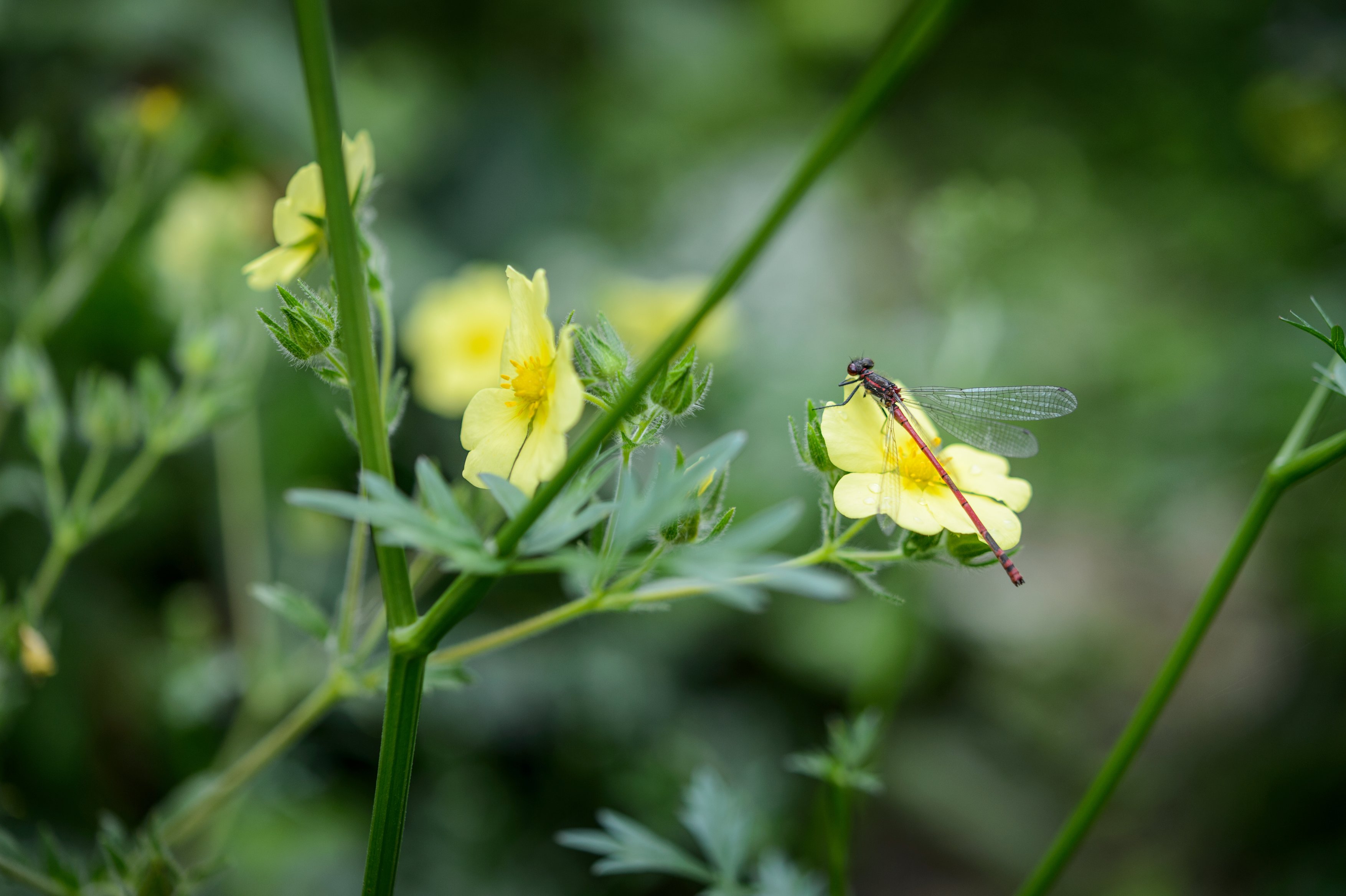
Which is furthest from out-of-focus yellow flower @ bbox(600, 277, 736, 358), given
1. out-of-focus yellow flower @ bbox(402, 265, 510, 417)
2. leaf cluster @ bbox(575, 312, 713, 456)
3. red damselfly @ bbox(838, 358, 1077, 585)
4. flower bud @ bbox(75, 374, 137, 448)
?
leaf cluster @ bbox(575, 312, 713, 456)

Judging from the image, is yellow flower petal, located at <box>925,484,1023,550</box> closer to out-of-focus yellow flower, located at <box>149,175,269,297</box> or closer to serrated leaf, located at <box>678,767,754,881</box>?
serrated leaf, located at <box>678,767,754,881</box>

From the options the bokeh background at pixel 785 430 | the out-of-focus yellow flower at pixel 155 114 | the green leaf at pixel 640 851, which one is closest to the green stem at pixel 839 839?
the green leaf at pixel 640 851

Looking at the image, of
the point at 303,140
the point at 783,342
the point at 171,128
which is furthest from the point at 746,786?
the point at 303,140

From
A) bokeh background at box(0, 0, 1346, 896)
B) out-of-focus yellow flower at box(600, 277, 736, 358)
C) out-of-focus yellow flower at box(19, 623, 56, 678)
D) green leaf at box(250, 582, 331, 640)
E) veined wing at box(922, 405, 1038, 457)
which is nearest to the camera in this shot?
green leaf at box(250, 582, 331, 640)

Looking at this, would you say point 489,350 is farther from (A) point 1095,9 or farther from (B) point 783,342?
(A) point 1095,9

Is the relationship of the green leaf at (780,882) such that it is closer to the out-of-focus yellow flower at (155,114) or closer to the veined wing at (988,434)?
the veined wing at (988,434)

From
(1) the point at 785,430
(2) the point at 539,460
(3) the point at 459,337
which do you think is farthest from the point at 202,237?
(1) the point at 785,430

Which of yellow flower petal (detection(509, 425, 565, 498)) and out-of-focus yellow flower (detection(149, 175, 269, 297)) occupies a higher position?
out-of-focus yellow flower (detection(149, 175, 269, 297))
